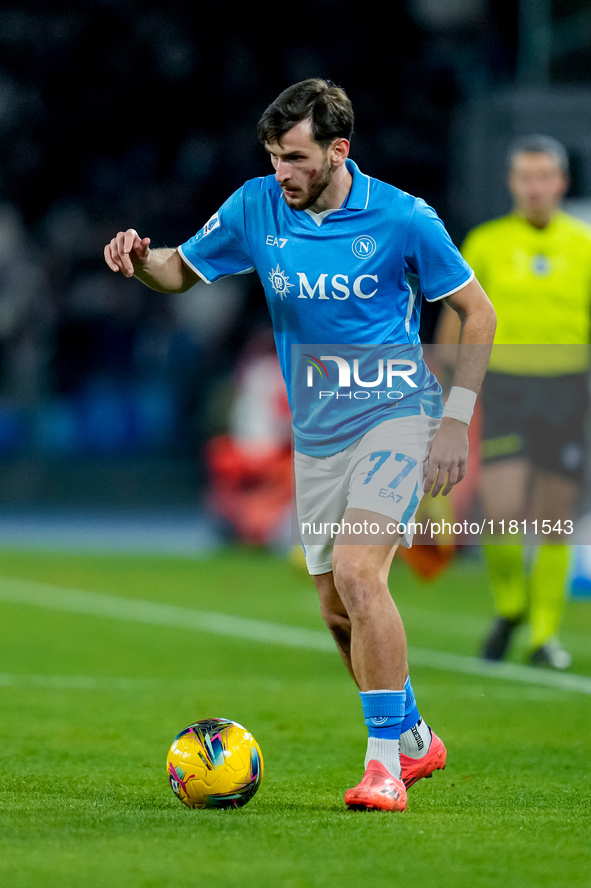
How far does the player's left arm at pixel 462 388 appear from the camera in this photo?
5129 mm

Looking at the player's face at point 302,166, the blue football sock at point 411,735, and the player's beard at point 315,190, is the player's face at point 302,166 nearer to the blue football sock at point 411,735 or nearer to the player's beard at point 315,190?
the player's beard at point 315,190

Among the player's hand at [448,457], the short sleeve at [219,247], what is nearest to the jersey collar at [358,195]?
the short sleeve at [219,247]

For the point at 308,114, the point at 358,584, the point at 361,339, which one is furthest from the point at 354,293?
the point at 358,584

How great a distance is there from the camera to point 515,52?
20.2 m

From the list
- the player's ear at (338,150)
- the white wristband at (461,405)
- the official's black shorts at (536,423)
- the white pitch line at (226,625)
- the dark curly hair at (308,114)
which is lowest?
the white pitch line at (226,625)

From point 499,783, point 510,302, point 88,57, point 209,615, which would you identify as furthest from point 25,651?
point 88,57

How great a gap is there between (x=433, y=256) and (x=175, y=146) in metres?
16.4

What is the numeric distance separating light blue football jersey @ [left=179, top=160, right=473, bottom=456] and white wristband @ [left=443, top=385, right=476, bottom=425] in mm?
144

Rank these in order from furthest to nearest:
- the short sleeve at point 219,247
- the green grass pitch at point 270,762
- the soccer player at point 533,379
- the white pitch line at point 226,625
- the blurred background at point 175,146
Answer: the blurred background at point 175,146
the soccer player at point 533,379
the white pitch line at point 226,625
the short sleeve at point 219,247
the green grass pitch at point 270,762

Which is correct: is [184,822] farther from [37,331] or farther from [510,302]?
[37,331]

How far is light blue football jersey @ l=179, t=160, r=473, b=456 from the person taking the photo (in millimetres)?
5203

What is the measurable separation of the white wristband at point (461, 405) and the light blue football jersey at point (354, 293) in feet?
0.47

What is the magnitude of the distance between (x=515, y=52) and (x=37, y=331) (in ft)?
28.2

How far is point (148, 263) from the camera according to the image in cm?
544
